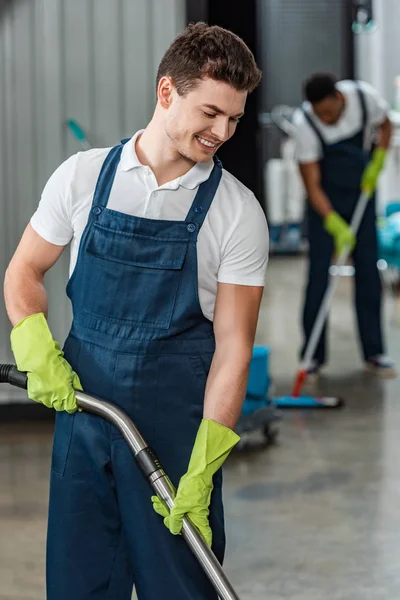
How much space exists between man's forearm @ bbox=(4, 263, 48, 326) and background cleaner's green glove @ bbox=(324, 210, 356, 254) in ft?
10.5

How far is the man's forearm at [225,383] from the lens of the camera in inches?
76.2

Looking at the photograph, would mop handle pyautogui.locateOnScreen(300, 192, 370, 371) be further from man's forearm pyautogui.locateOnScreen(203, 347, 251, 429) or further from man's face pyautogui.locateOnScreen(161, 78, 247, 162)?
man's face pyautogui.locateOnScreen(161, 78, 247, 162)

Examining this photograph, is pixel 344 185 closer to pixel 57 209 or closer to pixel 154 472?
pixel 57 209

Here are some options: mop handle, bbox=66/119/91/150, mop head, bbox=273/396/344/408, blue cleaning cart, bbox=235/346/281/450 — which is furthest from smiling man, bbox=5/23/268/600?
mop head, bbox=273/396/344/408

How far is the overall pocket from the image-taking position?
6.30ft

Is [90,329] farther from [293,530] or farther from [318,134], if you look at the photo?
[318,134]

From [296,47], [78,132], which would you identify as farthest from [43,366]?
[296,47]

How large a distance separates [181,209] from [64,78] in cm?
246

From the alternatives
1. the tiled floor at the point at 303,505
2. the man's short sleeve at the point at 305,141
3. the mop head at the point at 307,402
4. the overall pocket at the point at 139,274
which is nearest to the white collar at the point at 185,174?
the overall pocket at the point at 139,274

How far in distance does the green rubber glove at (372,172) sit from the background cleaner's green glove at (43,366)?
336 cm

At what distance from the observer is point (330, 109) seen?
497cm

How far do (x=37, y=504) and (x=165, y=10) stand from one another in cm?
191

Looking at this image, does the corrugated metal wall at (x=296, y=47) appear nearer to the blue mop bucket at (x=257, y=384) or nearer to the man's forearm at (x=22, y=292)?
the blue mop bucket at (x=257, y=384)

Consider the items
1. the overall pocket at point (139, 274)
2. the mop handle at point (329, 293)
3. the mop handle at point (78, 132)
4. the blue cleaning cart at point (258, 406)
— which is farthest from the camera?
the mop handle at point (329, 293)
